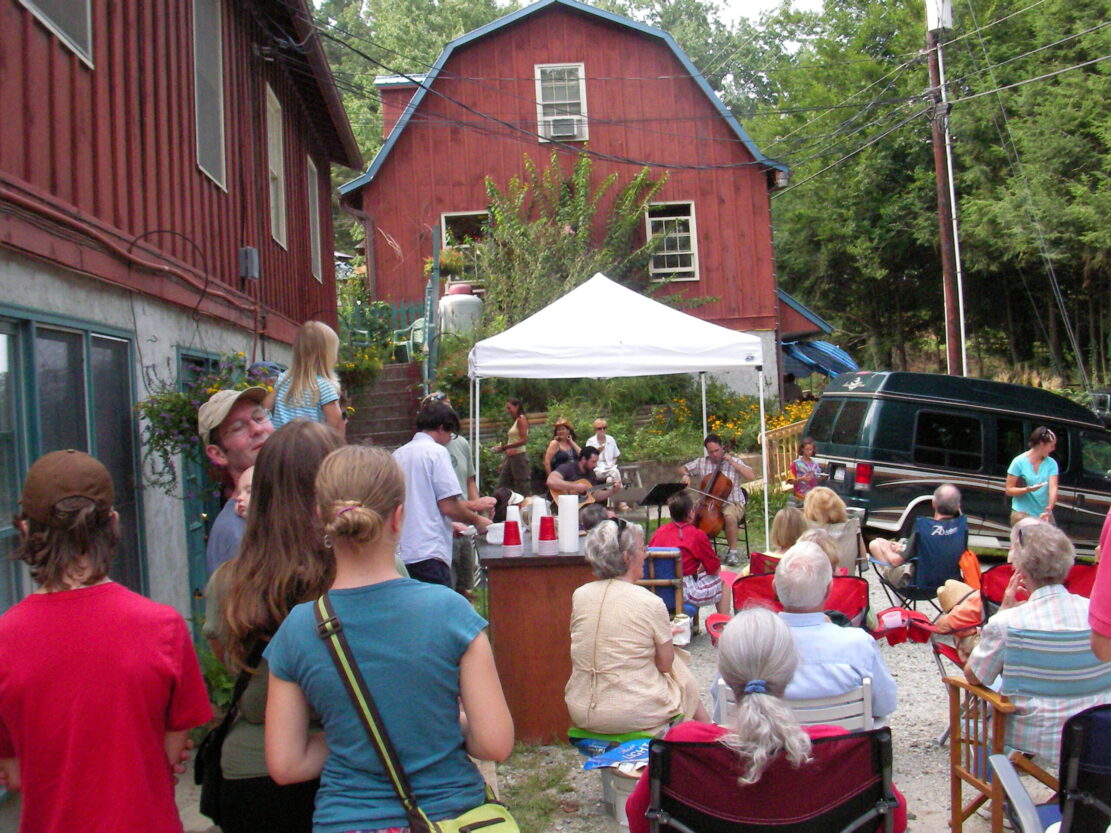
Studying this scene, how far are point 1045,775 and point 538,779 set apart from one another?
97.1 inches

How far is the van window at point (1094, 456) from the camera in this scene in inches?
441

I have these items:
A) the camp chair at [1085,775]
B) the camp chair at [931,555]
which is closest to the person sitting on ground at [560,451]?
the camp chair at [931,555]

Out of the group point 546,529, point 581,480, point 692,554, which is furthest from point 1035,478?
point 546,529

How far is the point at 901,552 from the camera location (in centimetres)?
753

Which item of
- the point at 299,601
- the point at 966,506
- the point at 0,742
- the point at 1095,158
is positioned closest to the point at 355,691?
the point at 299,601

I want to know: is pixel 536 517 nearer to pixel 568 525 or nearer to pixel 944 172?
pixel 568 525

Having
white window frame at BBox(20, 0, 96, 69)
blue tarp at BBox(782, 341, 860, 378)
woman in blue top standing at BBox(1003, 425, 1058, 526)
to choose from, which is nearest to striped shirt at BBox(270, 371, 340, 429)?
white window frame at BBox(20, 0, 96, 69)

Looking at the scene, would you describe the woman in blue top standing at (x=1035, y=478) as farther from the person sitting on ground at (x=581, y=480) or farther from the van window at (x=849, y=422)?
the person sitting on ground at (x=581, y=480)

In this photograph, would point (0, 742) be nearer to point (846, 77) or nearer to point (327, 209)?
point (327, 209)

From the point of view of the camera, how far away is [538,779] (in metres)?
5.04

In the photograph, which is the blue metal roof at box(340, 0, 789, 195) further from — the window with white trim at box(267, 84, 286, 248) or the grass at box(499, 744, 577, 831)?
the grass at box(499, 744, 577, 831)

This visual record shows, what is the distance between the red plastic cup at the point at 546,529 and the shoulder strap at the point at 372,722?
3669 mm

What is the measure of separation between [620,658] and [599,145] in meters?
17.1

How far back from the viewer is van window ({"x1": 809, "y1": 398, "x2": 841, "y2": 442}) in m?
12.0
